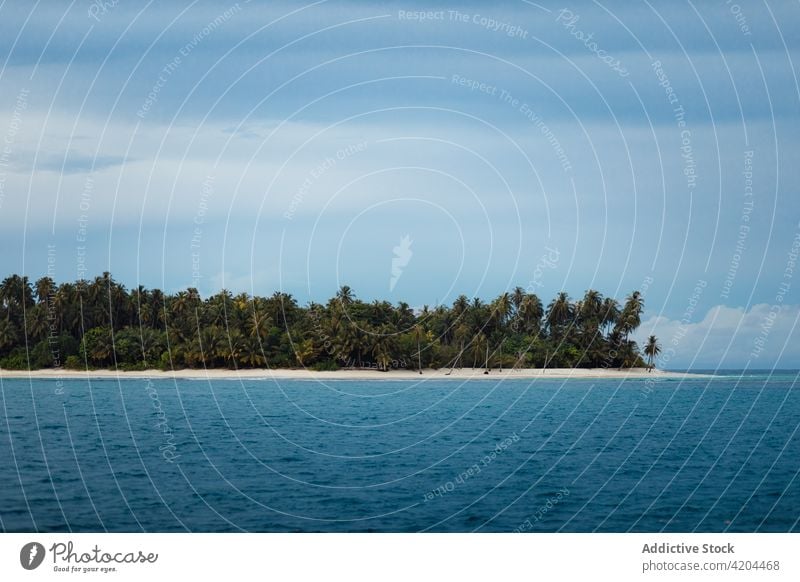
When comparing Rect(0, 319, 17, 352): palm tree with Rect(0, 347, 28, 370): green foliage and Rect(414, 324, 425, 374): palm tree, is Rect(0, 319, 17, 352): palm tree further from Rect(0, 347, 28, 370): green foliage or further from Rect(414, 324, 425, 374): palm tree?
Rect(414, 324, 425, 374): palm tree

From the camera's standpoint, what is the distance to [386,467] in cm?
5294

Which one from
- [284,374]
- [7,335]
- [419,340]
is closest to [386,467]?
[284,374]

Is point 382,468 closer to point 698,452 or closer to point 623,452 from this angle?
point 623,452

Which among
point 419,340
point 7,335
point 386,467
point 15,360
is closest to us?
point 386,467

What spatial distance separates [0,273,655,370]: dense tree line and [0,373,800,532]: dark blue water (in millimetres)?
44456

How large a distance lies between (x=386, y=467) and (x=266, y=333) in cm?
11016

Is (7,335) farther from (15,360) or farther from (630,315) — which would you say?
(630,315)

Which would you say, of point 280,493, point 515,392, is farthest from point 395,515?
point 515,392

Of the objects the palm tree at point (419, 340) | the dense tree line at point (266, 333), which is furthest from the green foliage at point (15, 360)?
the palm tree at point (419, 340)

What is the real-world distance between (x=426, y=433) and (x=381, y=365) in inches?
3434

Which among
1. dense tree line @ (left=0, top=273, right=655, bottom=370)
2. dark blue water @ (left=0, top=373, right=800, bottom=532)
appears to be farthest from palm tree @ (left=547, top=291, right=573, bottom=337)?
dark blue water @ (left=0, top=373, right=800, bottom=532)

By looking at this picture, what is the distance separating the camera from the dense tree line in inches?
6270

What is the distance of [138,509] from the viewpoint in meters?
37.6

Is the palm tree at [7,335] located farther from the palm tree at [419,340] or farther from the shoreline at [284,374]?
the palm tree at [419,340]
